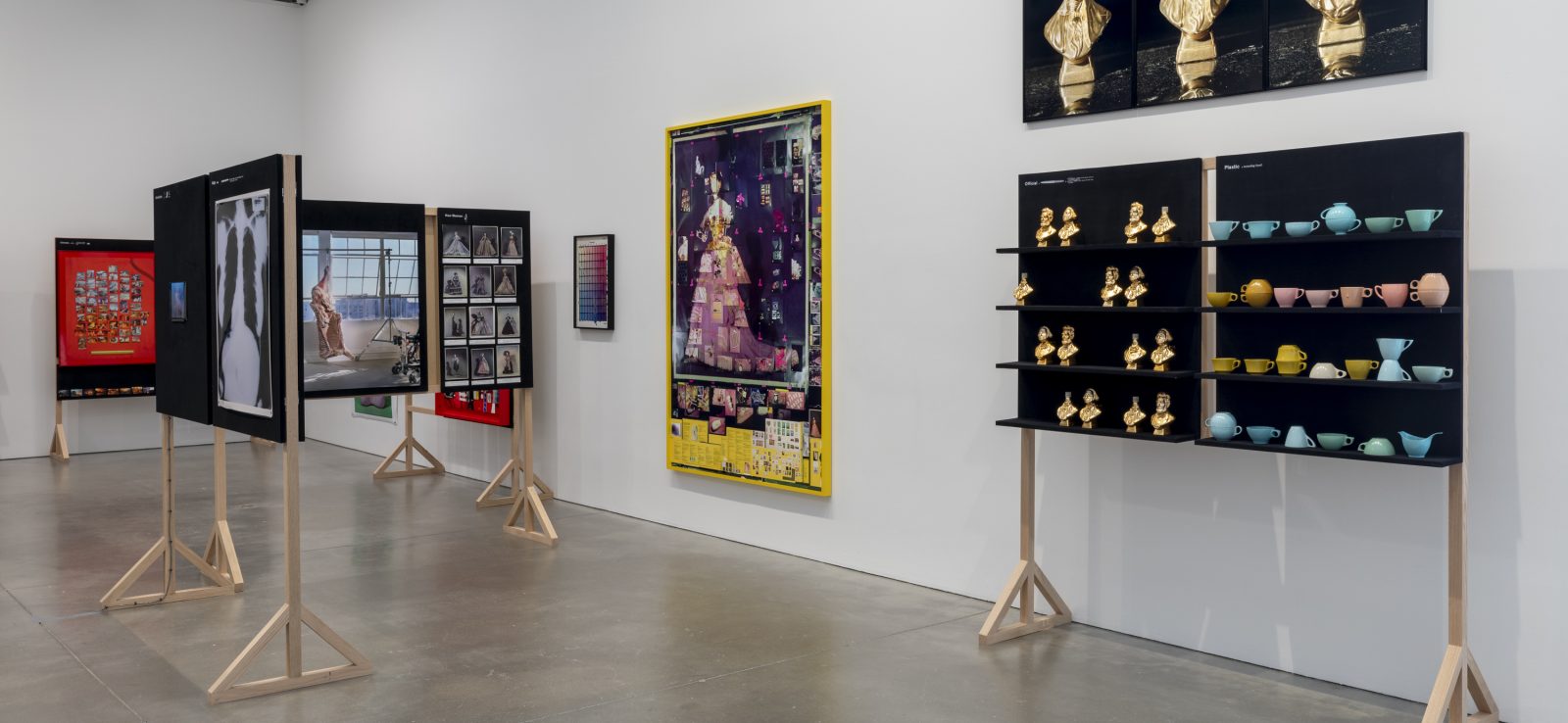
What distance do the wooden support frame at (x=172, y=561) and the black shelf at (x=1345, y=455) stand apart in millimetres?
4253

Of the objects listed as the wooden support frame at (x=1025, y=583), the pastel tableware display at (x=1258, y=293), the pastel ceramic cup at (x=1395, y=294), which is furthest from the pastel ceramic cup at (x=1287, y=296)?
the wooden support frame at (x=1025, y=583)

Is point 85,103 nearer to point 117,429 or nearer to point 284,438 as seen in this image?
point 117,429

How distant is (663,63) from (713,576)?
310 cm

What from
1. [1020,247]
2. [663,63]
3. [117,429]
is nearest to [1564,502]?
[1020,247]

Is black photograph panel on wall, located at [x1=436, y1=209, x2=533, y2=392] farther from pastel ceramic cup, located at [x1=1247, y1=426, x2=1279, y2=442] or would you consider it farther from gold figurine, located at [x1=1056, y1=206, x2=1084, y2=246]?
pastel ceramic cup, located at [x1=1247, y1=426, x2=1279, y2=442]

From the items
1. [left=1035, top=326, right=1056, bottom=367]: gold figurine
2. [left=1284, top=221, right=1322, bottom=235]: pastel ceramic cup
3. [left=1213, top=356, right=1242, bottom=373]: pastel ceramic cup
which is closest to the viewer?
[left=1284, top=221, right=1322, bottom=235]: pastel ceramic cup

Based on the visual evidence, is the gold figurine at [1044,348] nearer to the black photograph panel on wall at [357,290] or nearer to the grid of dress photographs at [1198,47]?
the grid of dress photographs at [1198,47]

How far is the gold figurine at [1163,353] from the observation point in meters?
4.48

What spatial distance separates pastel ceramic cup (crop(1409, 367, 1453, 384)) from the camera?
371 centimetres

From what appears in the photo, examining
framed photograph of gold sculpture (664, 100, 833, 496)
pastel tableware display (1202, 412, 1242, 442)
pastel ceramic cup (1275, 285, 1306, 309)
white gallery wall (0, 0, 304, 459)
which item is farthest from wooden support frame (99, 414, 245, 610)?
white gallery wall (0, 0, 304, 459)

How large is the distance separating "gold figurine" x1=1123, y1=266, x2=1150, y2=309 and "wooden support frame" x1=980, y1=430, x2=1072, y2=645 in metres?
0.67

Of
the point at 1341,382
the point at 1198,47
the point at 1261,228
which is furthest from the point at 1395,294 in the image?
the point at 1198,47

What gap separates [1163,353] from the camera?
448cm

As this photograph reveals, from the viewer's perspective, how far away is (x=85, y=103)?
10.8 meters
